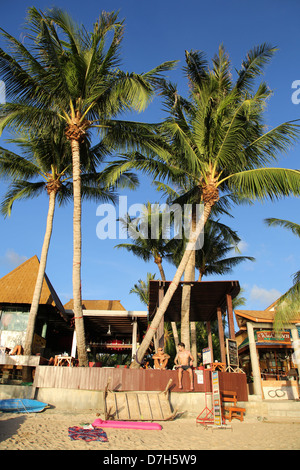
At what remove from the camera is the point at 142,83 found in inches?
503

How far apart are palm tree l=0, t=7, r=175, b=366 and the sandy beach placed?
10.5 feet

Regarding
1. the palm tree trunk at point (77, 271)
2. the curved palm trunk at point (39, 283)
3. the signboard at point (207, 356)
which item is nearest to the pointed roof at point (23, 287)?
the curved palm trunk at point (39, 283)

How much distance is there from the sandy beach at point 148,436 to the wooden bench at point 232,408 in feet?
0.79

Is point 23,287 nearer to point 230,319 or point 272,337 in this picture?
point 230,319

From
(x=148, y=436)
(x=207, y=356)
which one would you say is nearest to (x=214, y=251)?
(x=207, y=356)

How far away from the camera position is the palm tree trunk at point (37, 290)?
12.1 metres

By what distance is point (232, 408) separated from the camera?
30.8 ft

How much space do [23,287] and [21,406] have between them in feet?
25.0

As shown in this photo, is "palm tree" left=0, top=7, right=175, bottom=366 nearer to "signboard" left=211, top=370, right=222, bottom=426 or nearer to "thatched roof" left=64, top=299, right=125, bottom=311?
"signboard" left=211, top=370, right=222, bottom=426

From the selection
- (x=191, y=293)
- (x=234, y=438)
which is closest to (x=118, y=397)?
(x=234, y=438)

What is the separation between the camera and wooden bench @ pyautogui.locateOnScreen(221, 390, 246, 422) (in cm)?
935

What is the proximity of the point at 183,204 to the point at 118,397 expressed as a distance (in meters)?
8.40

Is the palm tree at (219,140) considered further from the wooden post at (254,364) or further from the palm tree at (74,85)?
the wooden post at (254,364)

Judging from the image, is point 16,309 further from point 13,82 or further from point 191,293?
point 13,82
